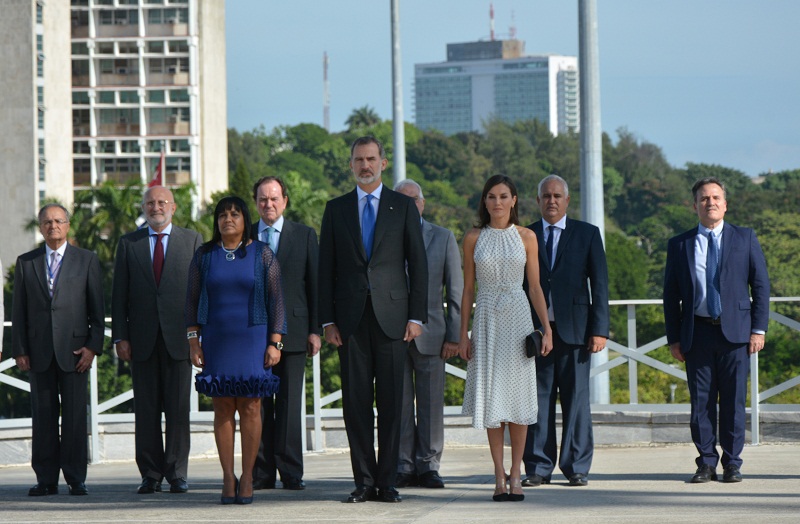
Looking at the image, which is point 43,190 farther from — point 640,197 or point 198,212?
point 640,197


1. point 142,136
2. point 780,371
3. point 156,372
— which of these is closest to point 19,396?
point 780,371

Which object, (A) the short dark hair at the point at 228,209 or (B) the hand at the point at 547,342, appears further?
(B) the hand at the point at 547,342

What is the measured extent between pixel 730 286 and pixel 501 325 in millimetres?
1740

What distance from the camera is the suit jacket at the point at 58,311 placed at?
941 centimetres

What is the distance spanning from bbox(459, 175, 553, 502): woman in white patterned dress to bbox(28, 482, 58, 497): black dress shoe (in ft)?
9.23

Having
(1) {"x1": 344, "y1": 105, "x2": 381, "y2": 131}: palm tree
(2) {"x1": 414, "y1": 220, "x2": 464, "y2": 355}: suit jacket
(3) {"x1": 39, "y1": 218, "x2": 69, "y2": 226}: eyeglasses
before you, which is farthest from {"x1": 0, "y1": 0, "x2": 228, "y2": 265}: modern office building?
(2) {"x1": 414, "y1": 220, "x2": 464, "y2": 355}: suit jacket

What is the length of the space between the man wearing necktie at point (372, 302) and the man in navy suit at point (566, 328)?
1.22m

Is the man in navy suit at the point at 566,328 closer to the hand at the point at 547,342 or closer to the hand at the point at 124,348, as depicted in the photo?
the hand at the point at 547,342

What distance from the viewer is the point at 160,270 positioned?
9.45m

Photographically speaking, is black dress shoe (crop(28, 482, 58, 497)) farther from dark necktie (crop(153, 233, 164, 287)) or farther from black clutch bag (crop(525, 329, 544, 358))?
black clutch bag (crop(525, 329, 544, 358))

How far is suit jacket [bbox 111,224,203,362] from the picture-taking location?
9.33 meters

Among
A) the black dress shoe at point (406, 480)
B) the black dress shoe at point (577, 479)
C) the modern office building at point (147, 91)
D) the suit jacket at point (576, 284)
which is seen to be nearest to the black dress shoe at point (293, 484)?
the black dress shoe at point (406, 480)

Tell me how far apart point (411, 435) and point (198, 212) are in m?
89.9

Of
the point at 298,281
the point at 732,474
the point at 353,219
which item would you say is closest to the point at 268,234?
the point at 298,281
